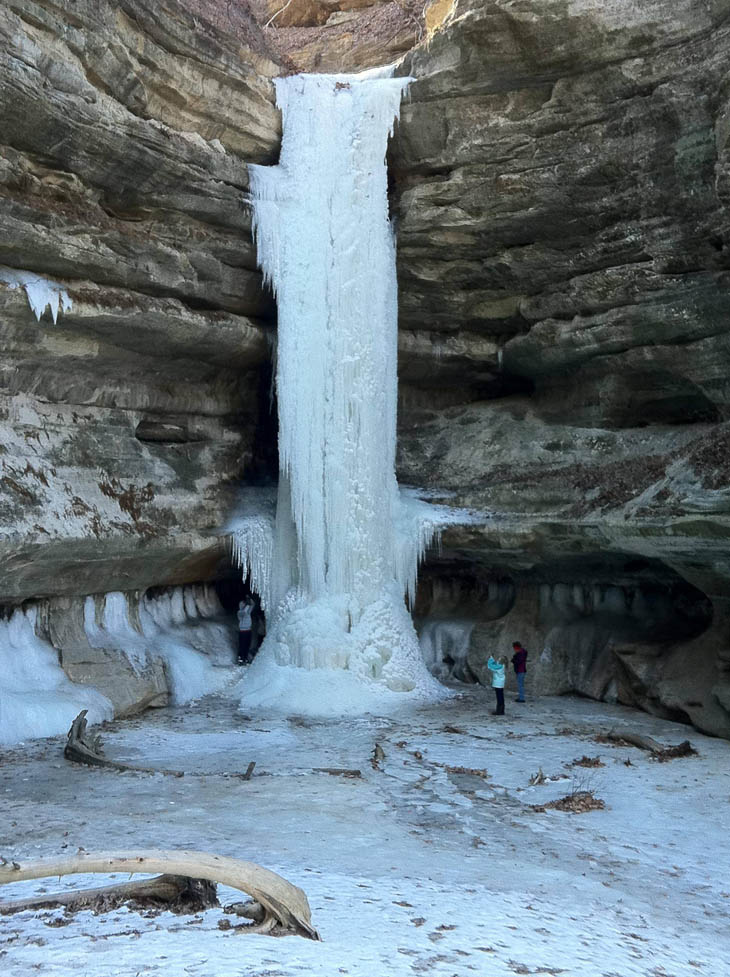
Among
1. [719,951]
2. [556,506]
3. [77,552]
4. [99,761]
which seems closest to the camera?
[719,951]

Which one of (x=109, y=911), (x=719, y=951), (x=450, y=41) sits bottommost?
(x=719, y=951)

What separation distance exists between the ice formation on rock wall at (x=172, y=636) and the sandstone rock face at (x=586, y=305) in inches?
218

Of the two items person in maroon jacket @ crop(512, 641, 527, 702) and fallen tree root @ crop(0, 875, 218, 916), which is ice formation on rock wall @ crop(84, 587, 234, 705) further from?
fallen tree root @ crop(0, 875, 218, 916)

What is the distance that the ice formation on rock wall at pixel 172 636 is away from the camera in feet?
57.5

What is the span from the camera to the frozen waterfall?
1836cm

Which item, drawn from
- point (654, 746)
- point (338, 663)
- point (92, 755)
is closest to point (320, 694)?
point (338, 663)

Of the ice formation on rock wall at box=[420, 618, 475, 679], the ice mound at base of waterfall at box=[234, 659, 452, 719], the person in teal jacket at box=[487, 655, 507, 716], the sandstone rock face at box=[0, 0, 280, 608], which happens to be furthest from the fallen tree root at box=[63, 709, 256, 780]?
the ice formation on rock wall at box=[420, 618, 475, 679]

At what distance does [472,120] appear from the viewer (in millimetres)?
18984

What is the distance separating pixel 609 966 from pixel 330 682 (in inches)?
434

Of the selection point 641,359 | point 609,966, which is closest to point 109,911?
point 609,966

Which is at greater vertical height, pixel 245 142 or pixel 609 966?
pixel 245 142

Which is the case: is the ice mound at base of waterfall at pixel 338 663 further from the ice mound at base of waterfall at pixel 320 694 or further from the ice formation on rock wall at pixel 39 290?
the ice formation on rock wall at pixel 39 290

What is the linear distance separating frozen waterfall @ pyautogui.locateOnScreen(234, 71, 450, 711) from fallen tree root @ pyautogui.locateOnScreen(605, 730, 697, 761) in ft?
15.0

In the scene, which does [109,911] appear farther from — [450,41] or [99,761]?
[450,41]
